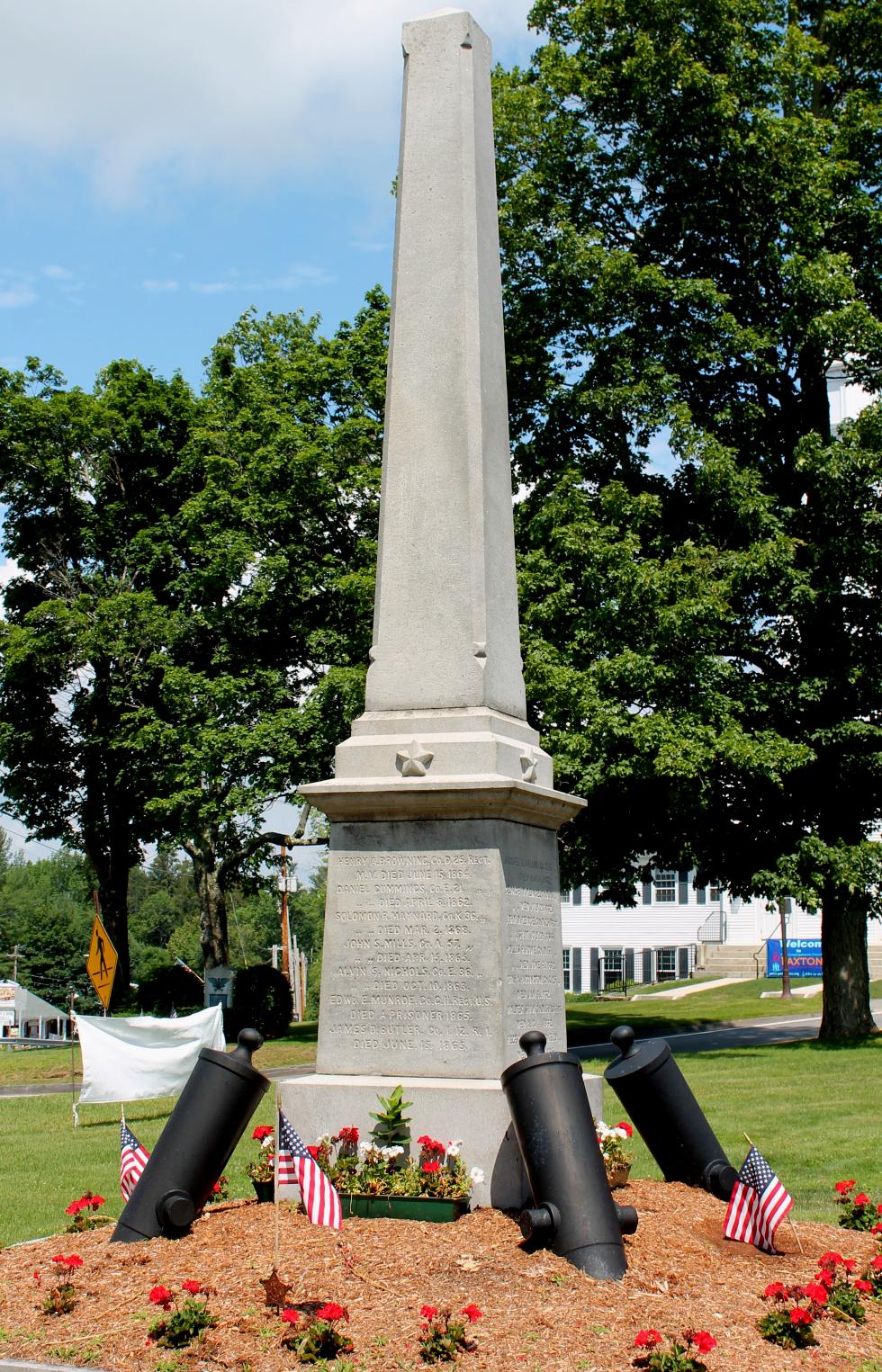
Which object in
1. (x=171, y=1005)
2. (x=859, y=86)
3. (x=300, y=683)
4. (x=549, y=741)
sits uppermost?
(x=859, y=86)

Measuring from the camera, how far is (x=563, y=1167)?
6.67 metres

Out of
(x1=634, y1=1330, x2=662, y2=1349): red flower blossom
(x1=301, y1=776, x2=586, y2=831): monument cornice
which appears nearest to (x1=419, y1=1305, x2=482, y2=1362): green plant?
(x1=634, y1=1330, x2=662, y2=1349): red flower blossom

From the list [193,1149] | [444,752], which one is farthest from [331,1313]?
[444,752]

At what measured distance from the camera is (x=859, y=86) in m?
24.4

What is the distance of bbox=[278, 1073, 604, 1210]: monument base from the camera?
744 cm

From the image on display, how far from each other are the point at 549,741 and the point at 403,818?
39.9 ft

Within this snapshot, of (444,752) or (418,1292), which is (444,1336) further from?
(444,752)

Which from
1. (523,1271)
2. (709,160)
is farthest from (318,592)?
(523,1271)

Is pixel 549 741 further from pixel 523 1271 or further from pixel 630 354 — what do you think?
pixel 523 1271

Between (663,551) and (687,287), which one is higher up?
(687,287)

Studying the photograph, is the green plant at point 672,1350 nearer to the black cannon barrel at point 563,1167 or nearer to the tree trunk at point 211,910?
the black cannon barrel at point 563,1167

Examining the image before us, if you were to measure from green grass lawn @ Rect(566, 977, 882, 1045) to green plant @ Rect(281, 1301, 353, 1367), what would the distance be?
69.2 ft

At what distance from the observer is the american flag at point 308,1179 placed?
6695mm

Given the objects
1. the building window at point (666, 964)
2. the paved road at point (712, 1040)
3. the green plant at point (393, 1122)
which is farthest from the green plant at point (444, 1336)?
the building window at point (666, 964)
